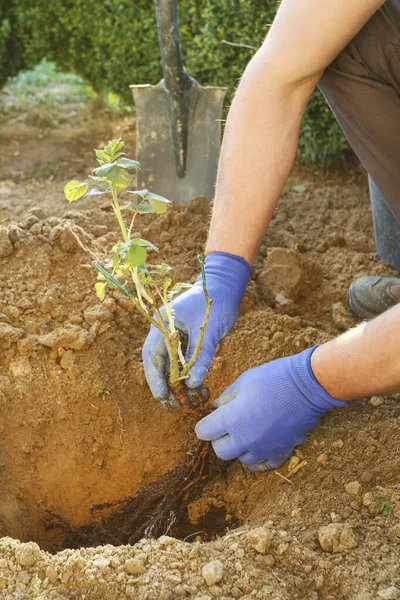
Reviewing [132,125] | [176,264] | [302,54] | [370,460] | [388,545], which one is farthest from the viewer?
[132,125]

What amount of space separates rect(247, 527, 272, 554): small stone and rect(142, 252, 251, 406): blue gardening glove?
54 cm

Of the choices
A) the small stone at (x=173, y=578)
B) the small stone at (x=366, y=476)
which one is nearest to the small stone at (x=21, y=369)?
the small stone at (x=173, y=578)

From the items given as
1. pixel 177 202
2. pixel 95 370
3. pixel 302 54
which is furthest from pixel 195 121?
pixel 95 370

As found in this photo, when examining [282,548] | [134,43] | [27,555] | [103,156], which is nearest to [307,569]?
[282,548]

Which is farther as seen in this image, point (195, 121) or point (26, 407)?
point (195, 121)

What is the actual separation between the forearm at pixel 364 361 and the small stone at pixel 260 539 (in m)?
0.46

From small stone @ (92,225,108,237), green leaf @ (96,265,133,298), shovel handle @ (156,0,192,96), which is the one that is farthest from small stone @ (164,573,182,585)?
shovel handle @ (156,0,192,96)

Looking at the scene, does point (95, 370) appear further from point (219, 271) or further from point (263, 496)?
point (263, 496)

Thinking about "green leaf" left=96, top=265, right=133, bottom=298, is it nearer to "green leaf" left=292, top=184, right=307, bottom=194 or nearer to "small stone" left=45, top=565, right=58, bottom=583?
"small stone" left=45, top=565, right=58, bottom=583

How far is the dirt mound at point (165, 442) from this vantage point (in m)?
1.81

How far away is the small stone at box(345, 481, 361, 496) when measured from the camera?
2.04m

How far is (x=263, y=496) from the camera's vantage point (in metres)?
2.25

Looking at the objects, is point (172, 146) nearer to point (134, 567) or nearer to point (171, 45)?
point (171, 45)

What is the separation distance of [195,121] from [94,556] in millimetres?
2236
